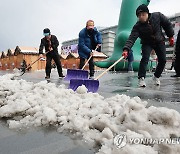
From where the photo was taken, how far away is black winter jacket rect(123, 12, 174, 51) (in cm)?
466

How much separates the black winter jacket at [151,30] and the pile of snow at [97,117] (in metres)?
2.31

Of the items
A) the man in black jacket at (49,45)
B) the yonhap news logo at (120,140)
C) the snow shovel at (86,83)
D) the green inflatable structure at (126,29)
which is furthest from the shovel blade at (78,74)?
the green inflatable structure at (126,29)

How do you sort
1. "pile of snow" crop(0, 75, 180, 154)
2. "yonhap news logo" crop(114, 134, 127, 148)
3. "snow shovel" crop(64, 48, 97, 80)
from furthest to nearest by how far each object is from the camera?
"snow shovel" crop(64, 48, 97, 80) < "pile of snow" crop(0, 75, 180, 154) < "yonhap news logo" crop(114, 134, 127, 148)

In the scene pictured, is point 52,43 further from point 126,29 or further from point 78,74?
point 126,29

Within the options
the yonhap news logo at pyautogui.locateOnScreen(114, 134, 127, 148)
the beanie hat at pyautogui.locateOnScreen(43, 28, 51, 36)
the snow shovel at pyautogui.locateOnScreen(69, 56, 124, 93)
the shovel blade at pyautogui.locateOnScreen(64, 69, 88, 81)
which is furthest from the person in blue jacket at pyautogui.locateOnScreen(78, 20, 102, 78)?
the yonhap news logo at pyautogui.locateOnScreen(114, 134, 127, 148)

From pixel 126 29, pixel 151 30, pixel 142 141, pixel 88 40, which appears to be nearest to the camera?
pixel 142 141

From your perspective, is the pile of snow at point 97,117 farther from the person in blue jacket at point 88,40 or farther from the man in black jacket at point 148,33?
the person in blue jacket at point 88,40

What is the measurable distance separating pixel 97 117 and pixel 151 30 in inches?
127

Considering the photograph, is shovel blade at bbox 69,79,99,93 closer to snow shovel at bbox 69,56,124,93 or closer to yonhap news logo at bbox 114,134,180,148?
snow shovel at bbox 69,56,124,93

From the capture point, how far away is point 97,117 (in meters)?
1.87

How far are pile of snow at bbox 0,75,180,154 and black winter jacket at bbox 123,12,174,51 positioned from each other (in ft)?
7.58

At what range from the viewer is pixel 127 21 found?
15016 mm

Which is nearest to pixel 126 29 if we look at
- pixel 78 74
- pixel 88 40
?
pixel 88 40

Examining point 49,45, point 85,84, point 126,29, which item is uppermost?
point 126,29
